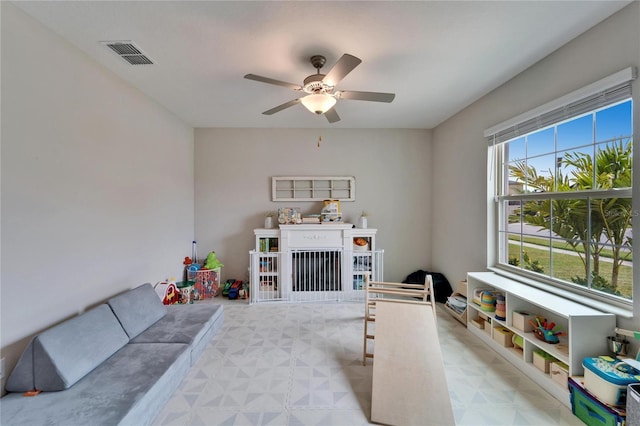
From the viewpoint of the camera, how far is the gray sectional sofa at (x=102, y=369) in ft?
4.54

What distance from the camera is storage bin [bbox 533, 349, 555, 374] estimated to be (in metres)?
1.92

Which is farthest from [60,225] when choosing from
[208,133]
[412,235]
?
[412,235]

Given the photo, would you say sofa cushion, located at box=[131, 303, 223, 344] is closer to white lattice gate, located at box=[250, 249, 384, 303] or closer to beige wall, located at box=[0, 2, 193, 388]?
beige wall, located at box=[0, 2, 193, 388]

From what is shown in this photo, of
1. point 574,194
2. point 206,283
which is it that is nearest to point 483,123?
point 574,194

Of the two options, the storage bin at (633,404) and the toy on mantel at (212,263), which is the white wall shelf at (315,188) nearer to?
the toy on mantel at (212,263)

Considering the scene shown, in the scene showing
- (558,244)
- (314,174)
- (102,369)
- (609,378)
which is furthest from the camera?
(314,174)

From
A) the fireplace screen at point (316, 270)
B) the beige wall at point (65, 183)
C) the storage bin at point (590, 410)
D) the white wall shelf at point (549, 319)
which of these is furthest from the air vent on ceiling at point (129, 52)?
the storage bin at point (590, 410)

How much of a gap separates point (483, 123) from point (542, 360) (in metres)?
2.46

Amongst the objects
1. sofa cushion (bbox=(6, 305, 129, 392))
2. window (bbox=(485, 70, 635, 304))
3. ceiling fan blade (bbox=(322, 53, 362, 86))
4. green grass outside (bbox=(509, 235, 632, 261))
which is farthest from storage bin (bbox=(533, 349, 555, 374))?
sofa cushion (bbox=(6, 305, 129, 392))

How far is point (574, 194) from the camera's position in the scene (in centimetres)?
199

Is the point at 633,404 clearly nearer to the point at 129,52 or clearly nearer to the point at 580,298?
the point at 580,298

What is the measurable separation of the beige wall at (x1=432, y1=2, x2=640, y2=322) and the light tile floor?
94cm

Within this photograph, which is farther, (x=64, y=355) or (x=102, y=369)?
(x=102, y=369)

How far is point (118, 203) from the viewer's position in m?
2.50
